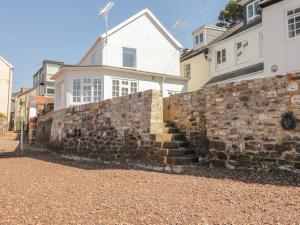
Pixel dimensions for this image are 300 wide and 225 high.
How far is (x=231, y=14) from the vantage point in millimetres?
32188

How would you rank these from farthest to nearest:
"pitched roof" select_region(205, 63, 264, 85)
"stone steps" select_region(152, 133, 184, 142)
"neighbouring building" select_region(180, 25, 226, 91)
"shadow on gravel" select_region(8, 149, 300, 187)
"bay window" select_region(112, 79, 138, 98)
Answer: "neighbouring building" select_region(180, 25, 226, 91) → "bay window" select_region(112, 79, 138, 98) → "pitched roof" select_region(205, 63, 264, 85) → "stone steps" select_region(152, 133, 184, 142) → "shadow on gravel" select_region(8, 149, 300, 187)

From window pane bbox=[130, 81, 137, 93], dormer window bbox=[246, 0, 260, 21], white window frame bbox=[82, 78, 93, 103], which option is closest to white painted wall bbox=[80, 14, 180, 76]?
window pane bbox=[130, 81, 137, 93]

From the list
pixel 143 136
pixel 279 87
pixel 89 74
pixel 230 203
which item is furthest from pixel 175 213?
pixel 89 74

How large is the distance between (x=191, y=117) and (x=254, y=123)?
2607 mm

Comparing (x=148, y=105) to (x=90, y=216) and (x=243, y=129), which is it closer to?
(x=243, y=129)

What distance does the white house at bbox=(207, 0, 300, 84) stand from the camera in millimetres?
13812

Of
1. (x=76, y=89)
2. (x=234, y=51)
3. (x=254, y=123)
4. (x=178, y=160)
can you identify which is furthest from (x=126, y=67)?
(x=254, y=123)

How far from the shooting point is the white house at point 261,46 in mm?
13812

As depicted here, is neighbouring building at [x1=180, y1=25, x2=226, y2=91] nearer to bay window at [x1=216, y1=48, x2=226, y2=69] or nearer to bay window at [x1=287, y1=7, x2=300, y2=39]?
bay window at [x1=216, y1=48, x2=226, y2=69]

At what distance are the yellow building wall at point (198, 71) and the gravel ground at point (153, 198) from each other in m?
15.3

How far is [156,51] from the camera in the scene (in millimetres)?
22750

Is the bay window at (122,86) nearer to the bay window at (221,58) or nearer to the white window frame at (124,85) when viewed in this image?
the white window frame at (124,85)

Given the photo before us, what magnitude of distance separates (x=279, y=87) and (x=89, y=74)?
1369cm

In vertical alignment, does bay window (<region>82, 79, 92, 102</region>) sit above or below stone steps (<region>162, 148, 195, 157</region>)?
above
